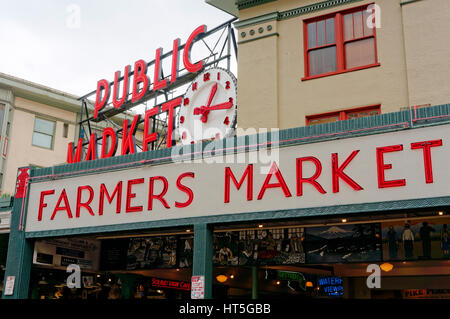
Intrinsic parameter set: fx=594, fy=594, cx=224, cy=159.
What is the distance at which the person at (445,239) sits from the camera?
1418 cm

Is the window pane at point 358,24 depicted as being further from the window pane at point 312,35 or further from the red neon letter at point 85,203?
the red neon letter at point 85,203

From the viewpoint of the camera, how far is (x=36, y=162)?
37.2 metres

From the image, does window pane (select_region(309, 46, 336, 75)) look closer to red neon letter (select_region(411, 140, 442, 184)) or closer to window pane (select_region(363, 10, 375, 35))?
window pane (select_region(363, 10, 375, 35))

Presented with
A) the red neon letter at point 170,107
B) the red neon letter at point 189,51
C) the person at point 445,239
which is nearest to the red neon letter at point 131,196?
the red neon letter at point 170,107

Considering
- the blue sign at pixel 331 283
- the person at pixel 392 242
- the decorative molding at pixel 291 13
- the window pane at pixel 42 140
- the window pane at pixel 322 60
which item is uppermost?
the window pane at pixel 42 140

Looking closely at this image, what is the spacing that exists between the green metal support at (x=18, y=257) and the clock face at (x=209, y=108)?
6183 millimetres

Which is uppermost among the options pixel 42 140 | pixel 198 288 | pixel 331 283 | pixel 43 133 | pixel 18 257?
pixel 43 133

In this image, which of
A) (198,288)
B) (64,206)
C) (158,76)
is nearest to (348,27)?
(198,288)

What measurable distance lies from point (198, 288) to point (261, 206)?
2.51 meters

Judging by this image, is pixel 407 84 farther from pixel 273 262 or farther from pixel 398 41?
pixel 273 262

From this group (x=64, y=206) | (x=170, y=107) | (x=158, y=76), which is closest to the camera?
(x=64, y=206)

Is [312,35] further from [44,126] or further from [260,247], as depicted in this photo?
[44,126]

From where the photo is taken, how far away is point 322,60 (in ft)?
58.2
